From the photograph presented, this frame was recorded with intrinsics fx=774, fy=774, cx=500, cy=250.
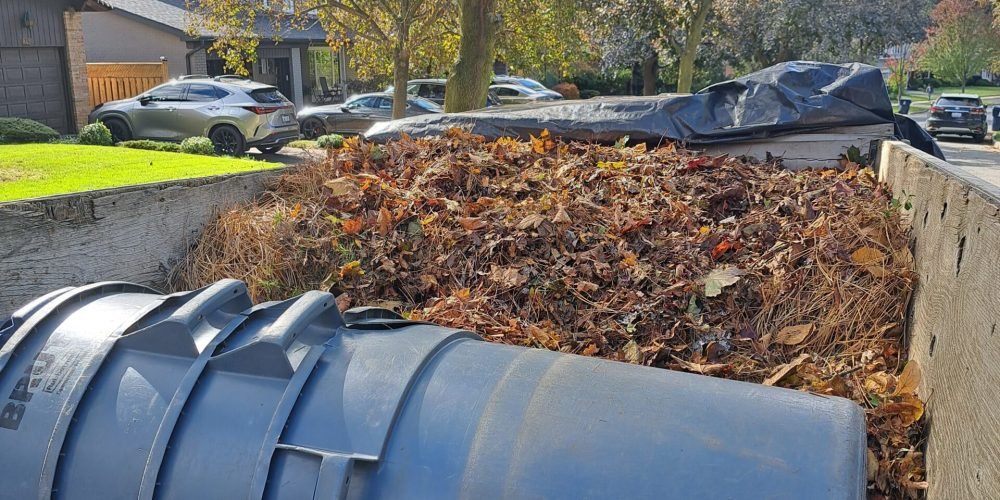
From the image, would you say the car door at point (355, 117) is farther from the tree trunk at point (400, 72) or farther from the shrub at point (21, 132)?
the shrub at point (21, 132)

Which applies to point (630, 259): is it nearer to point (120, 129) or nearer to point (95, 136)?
point (95, 136)

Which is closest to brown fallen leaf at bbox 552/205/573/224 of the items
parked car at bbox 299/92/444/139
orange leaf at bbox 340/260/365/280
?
orange leaf at bbox 340/260/365/280

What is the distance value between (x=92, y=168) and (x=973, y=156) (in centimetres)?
2183

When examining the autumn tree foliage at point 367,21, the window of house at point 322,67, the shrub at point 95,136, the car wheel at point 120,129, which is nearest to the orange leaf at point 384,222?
the autumn tree foliage at point 367,21

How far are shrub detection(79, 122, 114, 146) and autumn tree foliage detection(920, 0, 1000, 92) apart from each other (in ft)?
160

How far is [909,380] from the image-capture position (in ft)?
10.9

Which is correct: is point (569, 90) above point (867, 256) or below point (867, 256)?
above

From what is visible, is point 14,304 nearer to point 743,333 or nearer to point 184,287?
point 184,287

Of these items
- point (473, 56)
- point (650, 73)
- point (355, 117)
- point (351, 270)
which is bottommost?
point (351, 270)

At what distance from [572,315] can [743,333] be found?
88 centimetres

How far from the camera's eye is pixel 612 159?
5898mm

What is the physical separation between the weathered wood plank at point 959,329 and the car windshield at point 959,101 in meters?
26.2

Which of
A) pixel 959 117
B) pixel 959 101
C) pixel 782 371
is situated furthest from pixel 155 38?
pixel 782 371

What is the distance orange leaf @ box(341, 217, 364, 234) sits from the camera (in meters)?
4.85
